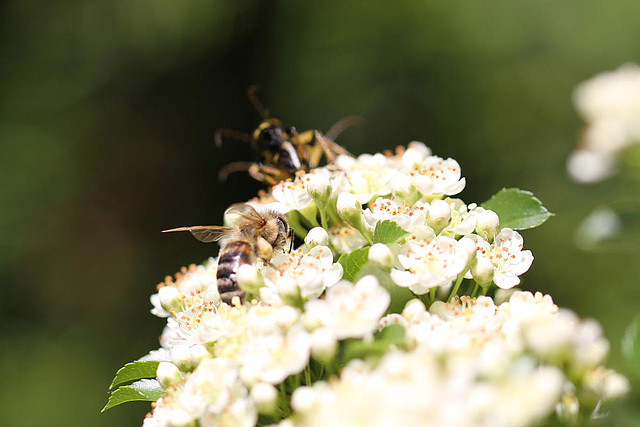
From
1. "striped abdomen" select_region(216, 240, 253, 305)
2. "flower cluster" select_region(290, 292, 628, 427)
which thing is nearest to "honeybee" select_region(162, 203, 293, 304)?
"striped abdomen" select_region(216, 240, 253, 305)

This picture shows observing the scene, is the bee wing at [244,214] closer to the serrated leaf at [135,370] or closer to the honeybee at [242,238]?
the honeybee at [242,238]

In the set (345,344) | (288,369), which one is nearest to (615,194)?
(345,344)

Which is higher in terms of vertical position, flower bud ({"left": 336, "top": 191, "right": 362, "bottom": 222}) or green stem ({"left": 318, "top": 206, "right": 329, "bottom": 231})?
green stem ({"left": 318, "top": 206, "right": 329, "bottom": 231})

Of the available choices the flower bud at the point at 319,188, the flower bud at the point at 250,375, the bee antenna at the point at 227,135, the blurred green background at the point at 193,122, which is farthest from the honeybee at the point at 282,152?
the blurred green background at the point at 193,122

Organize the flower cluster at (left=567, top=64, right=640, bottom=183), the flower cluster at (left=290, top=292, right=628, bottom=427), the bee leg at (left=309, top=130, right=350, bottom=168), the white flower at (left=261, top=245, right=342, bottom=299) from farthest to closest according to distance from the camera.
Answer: the bee leg at (left=309, top=130, right=350, bottom=168), the white flower at (left=261, top=245, right=342, bottom=299), the flower cluster at (left=567, top=64, right=640, bottom=183), the flower cluster at (left=290, top=292, right=628, bottom=427)

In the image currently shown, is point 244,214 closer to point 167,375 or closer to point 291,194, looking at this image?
point 291,194

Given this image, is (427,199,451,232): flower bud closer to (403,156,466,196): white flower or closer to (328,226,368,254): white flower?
(403,156,466,196): white flower

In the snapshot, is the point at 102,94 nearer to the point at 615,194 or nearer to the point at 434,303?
the point at 615,194
